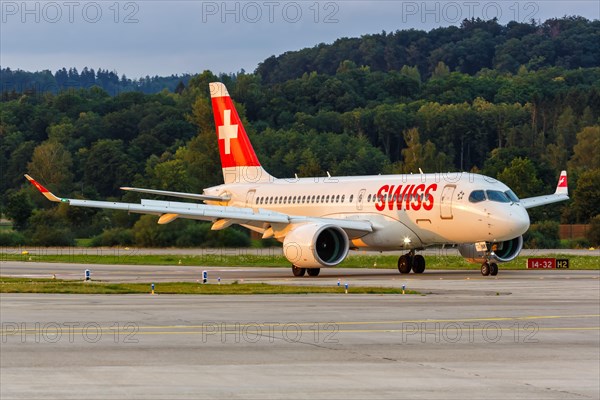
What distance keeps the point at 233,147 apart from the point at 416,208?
14.1 metres

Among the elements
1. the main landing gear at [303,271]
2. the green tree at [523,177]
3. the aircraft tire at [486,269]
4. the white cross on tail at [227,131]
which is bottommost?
the main landing gear at [303,271]

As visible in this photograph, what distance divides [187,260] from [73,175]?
2755 inches

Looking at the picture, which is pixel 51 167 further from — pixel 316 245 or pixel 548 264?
pixel 548 264

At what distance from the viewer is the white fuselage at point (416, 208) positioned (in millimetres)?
44312

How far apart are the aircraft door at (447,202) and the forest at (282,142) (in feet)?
69.6

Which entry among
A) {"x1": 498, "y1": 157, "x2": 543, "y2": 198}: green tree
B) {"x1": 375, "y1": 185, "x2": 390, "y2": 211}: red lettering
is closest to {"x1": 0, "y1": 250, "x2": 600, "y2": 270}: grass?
{"x1": 375, "y1": 185, "x2": 390, "y2": 211}: red lettering

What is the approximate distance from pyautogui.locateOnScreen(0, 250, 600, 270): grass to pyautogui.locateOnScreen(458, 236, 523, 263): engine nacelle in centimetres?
267

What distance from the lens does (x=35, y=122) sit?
159m

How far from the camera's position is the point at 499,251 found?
4803 cm

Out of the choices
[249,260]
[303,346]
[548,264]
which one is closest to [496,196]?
[548,264]

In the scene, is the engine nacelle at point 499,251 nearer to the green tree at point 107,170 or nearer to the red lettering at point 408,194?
the red lettering at point 408,194

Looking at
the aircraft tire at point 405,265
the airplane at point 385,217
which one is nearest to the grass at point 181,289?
the airplane at point 385,217

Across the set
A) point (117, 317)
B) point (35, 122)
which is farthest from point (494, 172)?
point (117, 317)

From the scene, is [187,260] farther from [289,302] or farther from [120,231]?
[289,302]
